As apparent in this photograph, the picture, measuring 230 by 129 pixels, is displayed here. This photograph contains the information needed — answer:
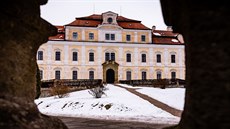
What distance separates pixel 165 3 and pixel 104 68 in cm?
3735

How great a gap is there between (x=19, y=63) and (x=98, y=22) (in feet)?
125

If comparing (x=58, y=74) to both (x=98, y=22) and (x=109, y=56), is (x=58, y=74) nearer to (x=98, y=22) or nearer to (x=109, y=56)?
(x=109, y=56)

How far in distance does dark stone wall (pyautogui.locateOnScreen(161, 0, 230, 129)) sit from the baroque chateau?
124ft

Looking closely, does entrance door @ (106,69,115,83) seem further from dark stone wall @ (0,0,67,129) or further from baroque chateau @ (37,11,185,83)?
dark stone wall @ (0,0,67,129)

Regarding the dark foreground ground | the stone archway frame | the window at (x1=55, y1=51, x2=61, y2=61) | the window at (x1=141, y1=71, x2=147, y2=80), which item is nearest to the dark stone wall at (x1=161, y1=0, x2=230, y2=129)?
the dark foreground ground

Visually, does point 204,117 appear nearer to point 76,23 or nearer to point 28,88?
point 28,88

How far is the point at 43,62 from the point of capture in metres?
39.8

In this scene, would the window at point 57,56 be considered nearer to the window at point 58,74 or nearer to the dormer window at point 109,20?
the window at point 58,74

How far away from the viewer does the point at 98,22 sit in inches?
1641

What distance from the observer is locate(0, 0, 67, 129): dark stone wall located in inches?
143

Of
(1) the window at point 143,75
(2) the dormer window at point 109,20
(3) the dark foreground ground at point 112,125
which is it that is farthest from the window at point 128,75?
(3) the dark foreground ground at point 112,125

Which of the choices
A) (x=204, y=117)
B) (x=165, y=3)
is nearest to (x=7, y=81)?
(x=165, y=3)

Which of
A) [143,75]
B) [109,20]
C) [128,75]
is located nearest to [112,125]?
[128,75]

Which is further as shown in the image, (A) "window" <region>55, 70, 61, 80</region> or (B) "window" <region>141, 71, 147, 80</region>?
(B) "window" <region>141, 71, 147, 80</region>
